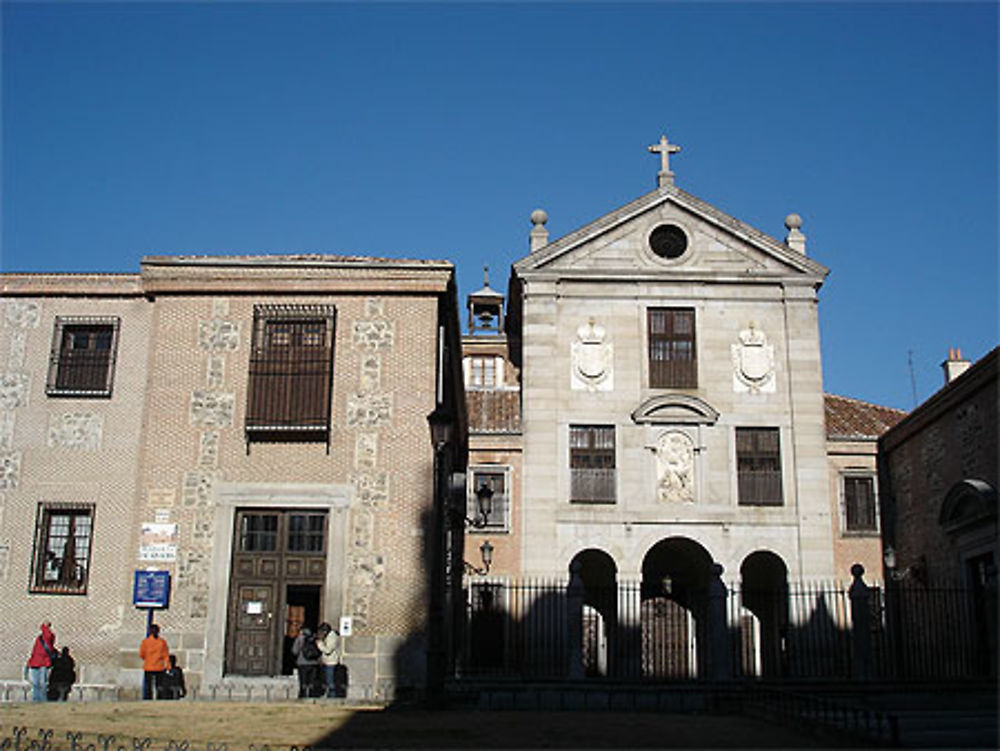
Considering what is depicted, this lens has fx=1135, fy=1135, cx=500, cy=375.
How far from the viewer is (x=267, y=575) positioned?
19.1 m

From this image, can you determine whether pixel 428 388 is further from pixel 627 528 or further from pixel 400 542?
pixel 627 528

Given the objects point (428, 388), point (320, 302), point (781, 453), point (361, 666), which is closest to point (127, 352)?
point (320, 302)

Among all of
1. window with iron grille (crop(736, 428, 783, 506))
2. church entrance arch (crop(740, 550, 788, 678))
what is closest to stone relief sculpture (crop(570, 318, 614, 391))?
window with iron grille (crop(736, 428, 783, 506))

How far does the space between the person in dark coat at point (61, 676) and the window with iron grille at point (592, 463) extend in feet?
47.9

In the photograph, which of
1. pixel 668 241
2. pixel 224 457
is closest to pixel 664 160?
pixel 668 241

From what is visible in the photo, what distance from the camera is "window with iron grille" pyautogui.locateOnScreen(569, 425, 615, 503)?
1187 inches

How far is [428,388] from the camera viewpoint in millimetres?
19875

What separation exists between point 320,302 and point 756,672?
17.5 meters

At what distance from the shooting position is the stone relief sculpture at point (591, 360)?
3119 centimetres

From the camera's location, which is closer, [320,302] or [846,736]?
[846,736]

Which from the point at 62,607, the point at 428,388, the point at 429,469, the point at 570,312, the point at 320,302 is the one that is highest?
the point at 570,312

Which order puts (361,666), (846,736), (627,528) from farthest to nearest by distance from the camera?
(627,528) → (361,666) → (846,736)

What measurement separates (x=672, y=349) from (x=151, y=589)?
56.2ft

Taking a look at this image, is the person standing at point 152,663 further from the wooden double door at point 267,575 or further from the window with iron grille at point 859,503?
the window with iron grille at point 859,503
